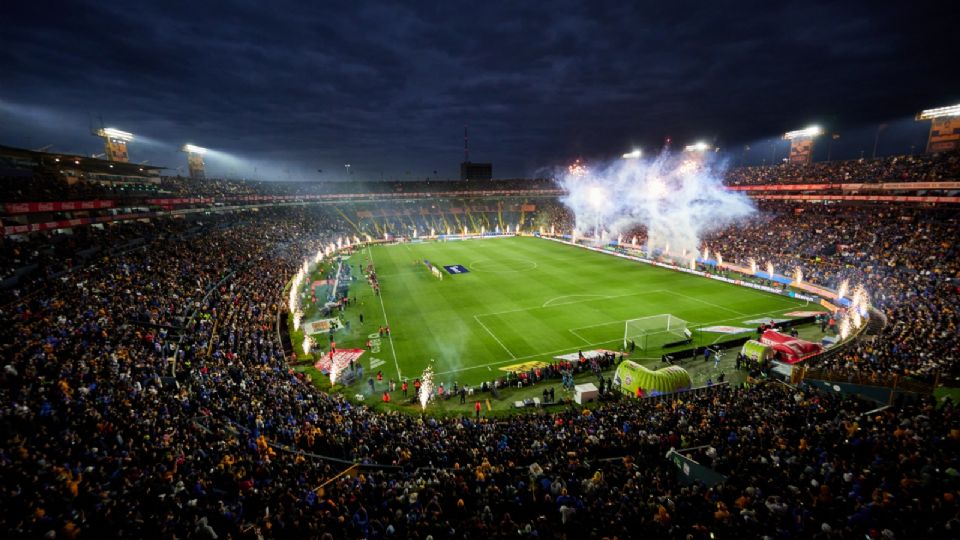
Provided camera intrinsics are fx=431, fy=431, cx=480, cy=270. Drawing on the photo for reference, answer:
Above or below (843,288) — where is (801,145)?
above

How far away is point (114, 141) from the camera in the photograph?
7100 cm

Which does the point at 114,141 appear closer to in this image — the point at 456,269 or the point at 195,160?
the point at 195,160

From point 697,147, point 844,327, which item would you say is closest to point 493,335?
point 844,327

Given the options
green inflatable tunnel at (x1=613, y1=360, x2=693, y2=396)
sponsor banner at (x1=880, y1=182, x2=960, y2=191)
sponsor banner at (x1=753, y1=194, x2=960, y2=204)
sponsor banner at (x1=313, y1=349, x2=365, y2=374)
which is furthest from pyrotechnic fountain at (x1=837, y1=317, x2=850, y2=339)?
sponsor banner at (x1=313, y1=349, x2=365, y2=374)

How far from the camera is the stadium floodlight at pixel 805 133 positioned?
81006 mm

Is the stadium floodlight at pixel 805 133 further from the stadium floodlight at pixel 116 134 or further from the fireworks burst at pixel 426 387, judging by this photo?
the stadium floodlight at pixel 116 134

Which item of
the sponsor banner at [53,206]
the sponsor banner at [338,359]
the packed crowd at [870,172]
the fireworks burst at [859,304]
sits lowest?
the sponsor banner at [338,359]

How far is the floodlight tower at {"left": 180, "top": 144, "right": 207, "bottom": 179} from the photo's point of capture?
91.9 m

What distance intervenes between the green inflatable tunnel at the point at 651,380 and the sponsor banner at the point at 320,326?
22.6 meters

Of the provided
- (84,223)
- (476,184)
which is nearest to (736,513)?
(84,223)

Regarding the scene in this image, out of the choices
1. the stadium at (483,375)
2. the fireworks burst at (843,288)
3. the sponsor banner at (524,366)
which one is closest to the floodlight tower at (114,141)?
the stadium at (483,375)

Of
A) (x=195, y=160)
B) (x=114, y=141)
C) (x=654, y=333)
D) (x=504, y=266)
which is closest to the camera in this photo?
(x=654, y=333)

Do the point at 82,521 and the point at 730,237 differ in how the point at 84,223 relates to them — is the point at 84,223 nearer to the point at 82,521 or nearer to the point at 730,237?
the point at 82,521

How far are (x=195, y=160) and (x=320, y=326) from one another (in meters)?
83.0
